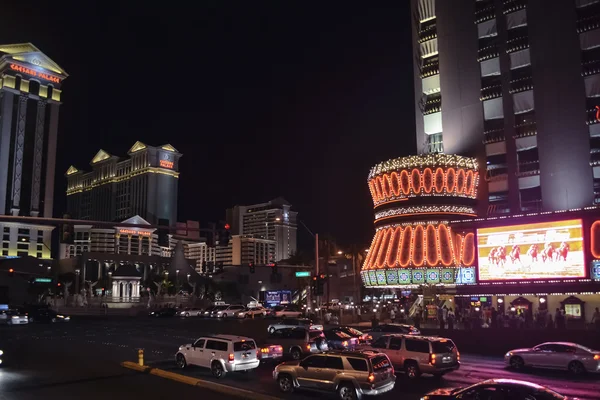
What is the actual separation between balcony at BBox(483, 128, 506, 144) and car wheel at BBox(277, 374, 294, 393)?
4770cm

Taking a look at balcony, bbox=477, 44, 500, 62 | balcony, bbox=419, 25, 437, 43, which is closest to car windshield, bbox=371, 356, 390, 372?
balcony, bbox=477, 44, 500, 62

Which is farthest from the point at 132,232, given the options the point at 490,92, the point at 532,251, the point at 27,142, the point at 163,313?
the point at 532,251

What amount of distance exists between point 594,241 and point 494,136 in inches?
865

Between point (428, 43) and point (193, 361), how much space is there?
58339 mm

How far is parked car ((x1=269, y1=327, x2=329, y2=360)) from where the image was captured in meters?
26.3

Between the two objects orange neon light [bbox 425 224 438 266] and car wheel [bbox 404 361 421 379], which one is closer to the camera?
car wheel [bbox 404 361 421 379]

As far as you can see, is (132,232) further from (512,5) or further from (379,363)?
(379,363)

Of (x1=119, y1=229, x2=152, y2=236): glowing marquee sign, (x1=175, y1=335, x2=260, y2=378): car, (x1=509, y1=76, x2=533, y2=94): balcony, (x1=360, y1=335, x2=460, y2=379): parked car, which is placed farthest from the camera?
(x1=119, y1=229, x2=152, y2=236): glowing marquee sign

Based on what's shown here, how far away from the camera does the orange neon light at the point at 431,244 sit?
49.8 metres

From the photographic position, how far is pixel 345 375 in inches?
676

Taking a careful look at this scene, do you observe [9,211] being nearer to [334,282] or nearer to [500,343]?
[334,282]

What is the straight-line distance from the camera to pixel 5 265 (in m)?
116

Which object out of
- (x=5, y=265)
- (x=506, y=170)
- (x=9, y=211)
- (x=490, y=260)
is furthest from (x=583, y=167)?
(x=9, y=211)

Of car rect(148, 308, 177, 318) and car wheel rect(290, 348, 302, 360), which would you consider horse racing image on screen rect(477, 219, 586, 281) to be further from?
car rect(148, 308, 177, 318)
